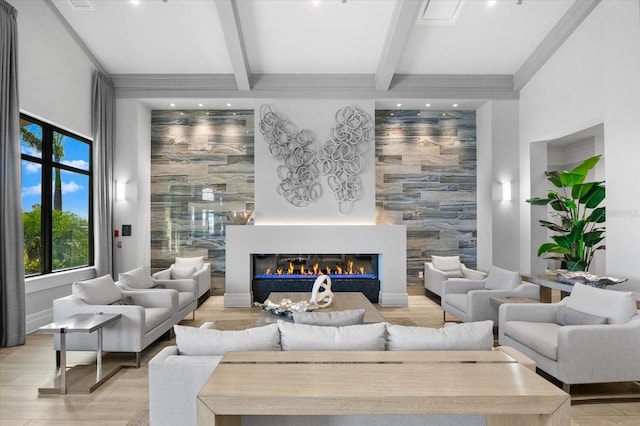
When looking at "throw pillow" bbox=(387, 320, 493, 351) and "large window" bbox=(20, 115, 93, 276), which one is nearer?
"throw pillow" bbox=(387, 320, 493, 351)

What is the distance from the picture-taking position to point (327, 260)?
288 inches

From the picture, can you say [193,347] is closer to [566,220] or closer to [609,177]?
[609,177]

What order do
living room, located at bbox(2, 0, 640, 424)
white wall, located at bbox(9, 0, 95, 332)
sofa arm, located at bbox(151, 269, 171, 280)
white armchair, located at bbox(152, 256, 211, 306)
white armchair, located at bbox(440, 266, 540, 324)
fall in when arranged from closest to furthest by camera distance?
white armchair, located at bbox(440, 266, 540, 324), white wall, located at bbox(9, 0, 95, 332), living room, located at bbox(2, 0, 640, 424), sofa arm, located at bbox(151, 269, 171, 280), white armchair, located at bbox(152, 256, 211, 306)

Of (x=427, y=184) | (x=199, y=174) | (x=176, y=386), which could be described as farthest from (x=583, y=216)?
(x=199, y=174)

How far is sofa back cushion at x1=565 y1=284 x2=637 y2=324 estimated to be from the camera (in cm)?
346

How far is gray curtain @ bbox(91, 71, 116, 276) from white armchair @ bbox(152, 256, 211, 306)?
97 centimetres

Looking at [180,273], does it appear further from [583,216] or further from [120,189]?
[583,216]

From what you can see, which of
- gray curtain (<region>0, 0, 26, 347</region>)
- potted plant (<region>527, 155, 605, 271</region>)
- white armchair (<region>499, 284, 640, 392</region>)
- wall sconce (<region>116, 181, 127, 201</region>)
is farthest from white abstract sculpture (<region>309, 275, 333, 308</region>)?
wall sconce (<region>116, 181, 127, 201</region>)

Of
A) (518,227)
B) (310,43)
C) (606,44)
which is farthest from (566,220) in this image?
(310,43)

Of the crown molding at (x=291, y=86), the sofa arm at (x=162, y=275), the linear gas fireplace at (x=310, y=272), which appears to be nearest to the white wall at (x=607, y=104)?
the crown molding at (x=291, y=86)

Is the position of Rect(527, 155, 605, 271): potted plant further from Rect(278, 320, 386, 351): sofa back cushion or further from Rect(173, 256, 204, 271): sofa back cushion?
Rect(173, 256, 204, 271): sofa back cushion

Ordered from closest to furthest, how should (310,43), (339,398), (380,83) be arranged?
1. (339,398)
2. (310,43)
3. (380,83)

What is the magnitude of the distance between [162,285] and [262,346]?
4022 mm

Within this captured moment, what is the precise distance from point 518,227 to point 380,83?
3.48 m
